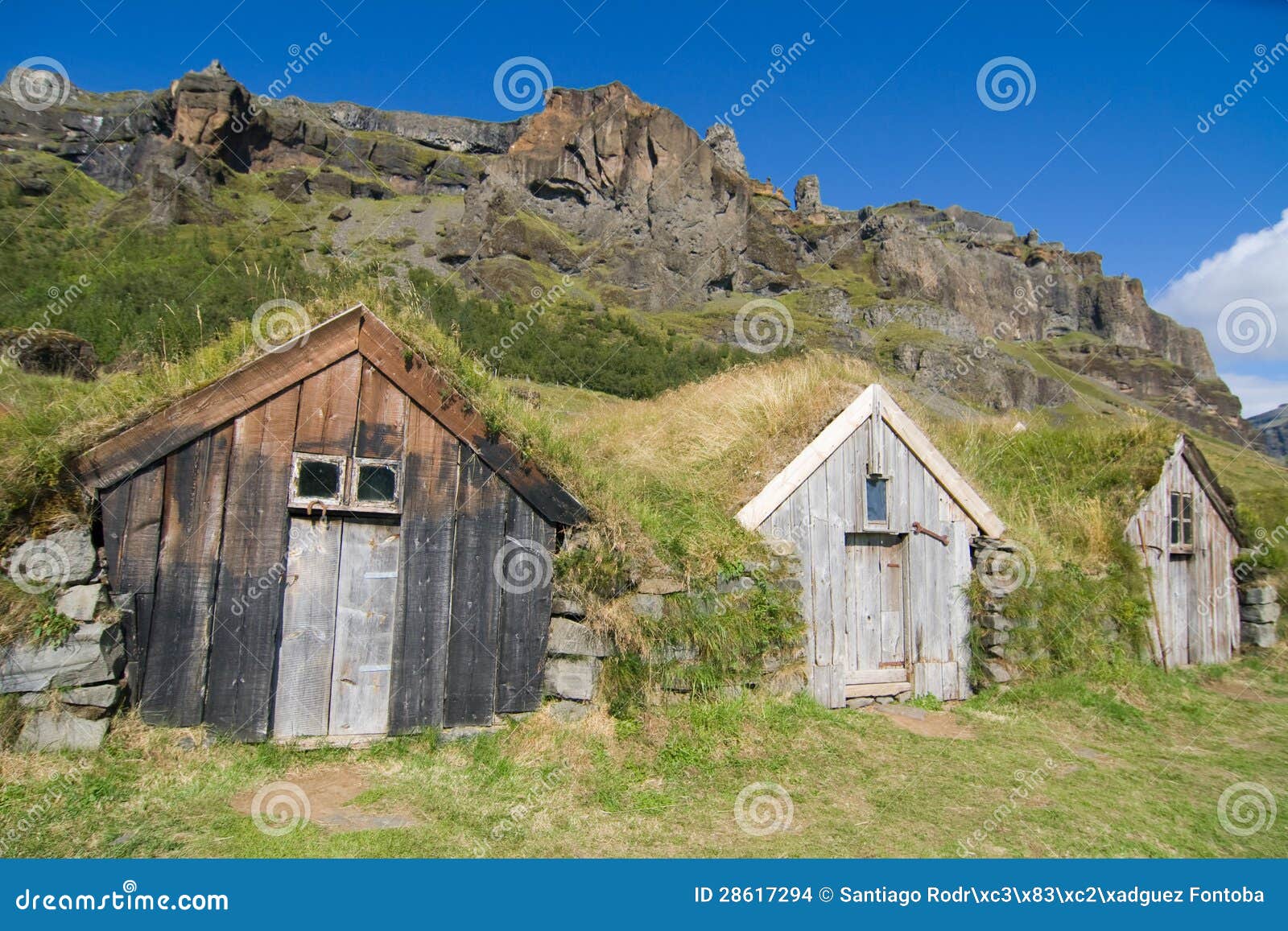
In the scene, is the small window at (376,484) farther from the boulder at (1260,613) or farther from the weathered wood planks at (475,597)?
the boulder at (1260,613)

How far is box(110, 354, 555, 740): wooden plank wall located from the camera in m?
5.86

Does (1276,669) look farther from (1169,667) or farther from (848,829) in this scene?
(848,829)

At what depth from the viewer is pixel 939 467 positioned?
384 inches

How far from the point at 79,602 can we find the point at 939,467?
9710 mm

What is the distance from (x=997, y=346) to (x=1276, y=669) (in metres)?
126

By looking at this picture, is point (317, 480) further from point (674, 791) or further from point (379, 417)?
point (674, 791)

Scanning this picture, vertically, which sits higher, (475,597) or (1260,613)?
(475,597)

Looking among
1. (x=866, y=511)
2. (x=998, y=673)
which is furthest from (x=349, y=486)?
(x=998, y=673)

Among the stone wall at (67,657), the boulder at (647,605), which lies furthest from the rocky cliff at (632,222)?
the stone wall at (67,657)

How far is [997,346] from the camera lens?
124312 mm

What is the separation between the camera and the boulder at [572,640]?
6.89 m

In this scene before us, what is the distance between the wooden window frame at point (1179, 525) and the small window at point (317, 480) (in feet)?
43.5

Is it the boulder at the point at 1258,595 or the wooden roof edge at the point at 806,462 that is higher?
the wooden roof edge at the point at 806,462

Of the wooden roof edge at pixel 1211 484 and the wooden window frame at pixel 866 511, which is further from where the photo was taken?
the wooden roof edge at pixel 1211 484
